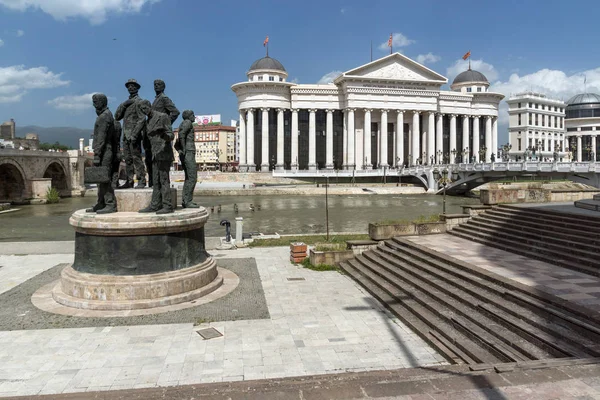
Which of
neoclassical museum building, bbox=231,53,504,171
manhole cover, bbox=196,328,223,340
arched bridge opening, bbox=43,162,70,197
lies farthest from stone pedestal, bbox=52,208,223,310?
neoclassical museum building, bbox=231,53,504,171

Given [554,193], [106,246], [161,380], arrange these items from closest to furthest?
[161,380] → [106,246] → [554,193]

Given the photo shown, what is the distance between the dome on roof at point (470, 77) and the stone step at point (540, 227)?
96.0 metres

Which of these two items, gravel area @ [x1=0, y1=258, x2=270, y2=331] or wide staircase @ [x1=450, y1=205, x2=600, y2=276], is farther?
wide staircase @ [x1=450, y1=205, x2=600, y2=276]

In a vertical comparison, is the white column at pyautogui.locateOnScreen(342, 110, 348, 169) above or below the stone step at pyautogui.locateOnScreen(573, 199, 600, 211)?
above

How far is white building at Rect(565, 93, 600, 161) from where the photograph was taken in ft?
383

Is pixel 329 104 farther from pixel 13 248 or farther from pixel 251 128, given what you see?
pixel 13 248

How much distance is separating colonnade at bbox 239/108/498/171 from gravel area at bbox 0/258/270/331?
74434 millimetres

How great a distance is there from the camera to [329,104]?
89125 millimetres

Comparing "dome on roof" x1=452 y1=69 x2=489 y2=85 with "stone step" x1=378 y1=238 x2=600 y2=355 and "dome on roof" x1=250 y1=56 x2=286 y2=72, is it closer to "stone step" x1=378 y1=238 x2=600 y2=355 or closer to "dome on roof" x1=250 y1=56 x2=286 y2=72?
"dome on roof" x1=250 y1=56 x2=286 y2=72

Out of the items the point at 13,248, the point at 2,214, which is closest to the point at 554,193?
the point at 13,248

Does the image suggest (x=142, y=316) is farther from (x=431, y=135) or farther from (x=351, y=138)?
(x=431, y=135)

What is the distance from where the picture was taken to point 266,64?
91.1m

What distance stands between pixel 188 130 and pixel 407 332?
8822mm

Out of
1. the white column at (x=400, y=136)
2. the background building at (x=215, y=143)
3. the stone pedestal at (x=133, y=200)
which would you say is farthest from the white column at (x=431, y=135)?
the stone pedestal at (x=133, y=200)
